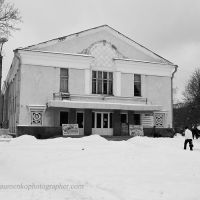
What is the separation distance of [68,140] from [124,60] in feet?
36.5

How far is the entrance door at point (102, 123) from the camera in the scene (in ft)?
94.8

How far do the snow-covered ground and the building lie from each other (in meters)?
11.4

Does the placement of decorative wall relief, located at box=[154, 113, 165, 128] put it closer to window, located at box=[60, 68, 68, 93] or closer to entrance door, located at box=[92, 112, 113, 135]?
entrance door, located at box=[92, 112, 113, 135]

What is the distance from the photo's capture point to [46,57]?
28.1m

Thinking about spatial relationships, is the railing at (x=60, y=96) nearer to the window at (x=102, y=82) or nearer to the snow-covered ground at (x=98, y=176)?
the window at (x=102, y=82)

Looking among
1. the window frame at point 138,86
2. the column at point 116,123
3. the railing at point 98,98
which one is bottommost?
the column at point 116,123

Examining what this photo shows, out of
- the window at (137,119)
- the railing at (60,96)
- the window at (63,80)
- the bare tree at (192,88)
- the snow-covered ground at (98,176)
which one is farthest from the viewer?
the bare tree at (192,88)

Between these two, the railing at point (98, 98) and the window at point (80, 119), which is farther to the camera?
the window at point (80, 119)

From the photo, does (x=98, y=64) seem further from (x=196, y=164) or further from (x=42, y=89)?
(x=196, y=164)

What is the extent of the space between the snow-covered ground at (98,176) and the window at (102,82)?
44.3ft

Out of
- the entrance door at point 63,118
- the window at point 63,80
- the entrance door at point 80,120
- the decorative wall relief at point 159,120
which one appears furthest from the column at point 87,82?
the decorative wall relief at point 159,120

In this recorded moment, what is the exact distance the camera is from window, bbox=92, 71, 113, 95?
29672 mm

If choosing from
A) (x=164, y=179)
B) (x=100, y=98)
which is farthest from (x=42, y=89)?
(x=164, y=179)

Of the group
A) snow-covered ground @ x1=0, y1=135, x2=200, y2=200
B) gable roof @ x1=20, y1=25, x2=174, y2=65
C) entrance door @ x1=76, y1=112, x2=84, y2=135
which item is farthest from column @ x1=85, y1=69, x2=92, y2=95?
snow-covered ground @ x1=0, y1=135, x2=200, y2=200
